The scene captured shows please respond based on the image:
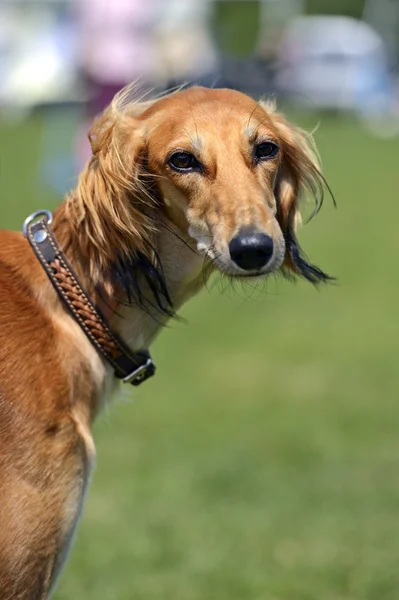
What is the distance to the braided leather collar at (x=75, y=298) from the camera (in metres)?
3.17

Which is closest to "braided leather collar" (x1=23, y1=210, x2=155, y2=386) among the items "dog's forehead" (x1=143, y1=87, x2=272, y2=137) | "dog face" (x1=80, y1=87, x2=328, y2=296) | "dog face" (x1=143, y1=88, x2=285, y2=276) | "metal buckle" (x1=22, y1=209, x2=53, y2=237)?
"metal buckle" (x1=22, y1=209, x2=53, y2=237)

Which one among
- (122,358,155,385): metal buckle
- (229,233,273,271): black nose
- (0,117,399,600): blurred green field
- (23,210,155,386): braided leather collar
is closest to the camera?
(229,233,273,271): black nose

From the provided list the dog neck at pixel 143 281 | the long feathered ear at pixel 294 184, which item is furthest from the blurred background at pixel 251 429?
the dog neck at pixel 143 281

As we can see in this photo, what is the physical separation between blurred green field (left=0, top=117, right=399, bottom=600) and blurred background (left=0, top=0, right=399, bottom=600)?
0.04 ft

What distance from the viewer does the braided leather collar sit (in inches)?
125

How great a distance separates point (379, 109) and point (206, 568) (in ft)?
86.3

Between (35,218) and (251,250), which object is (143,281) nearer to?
(35,218)

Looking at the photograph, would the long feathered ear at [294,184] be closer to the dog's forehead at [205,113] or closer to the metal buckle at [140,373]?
the dog's forehead at [205,113]

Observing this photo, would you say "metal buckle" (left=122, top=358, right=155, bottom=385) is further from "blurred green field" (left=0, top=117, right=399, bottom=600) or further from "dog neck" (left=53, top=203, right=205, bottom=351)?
"blurred green field" (left=0, top=117, right=399, bottom=600)

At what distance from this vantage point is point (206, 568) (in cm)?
461

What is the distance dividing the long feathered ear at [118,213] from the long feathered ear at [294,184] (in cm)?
45

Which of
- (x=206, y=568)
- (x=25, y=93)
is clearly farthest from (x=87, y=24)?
(x=25, y=93)

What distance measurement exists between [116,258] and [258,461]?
3.08 metres

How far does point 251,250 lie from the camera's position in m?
2.84
